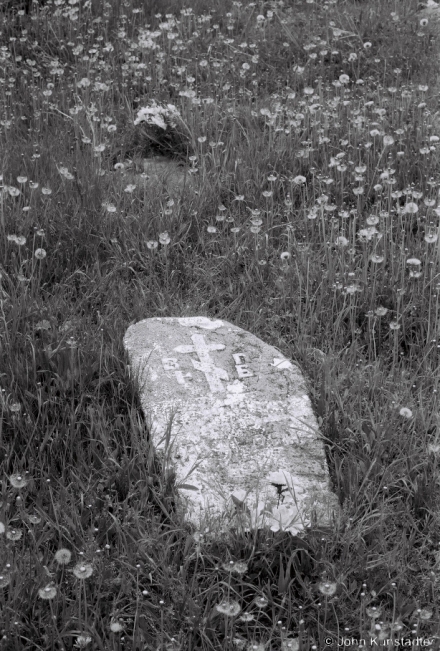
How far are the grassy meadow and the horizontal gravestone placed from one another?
0.07m

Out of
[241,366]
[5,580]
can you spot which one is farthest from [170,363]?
[5,580]

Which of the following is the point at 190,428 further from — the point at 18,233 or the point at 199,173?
the point at 199,173

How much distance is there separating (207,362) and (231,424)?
0.38m

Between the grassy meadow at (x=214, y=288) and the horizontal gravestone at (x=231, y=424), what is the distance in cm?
7

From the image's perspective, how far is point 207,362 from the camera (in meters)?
3.32

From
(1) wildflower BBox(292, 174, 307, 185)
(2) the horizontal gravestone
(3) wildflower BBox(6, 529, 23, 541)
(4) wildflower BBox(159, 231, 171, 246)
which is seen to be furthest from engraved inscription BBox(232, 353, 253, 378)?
(1) wildflower BBox(292, 174, 307, 185)

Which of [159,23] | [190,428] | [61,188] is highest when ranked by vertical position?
[159,23]

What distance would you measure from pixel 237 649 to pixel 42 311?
5.73 feet

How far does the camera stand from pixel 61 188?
4348mm

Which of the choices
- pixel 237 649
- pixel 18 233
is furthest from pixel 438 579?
pixel 18 233

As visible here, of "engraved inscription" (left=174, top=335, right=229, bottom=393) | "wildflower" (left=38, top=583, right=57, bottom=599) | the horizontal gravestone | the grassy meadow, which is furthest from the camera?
"engraved inscription" (left=174, top=335, right=229, bottom=393)

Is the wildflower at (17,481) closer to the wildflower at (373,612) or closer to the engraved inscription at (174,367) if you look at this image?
the engraved inscription at (174,367)

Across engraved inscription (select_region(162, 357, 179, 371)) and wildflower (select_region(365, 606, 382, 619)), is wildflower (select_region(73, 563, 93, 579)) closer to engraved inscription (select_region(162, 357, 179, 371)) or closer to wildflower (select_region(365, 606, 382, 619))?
wildflower (select_region(365, 606, 382, 619))

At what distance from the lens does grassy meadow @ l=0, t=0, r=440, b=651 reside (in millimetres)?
2455
